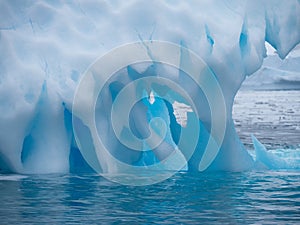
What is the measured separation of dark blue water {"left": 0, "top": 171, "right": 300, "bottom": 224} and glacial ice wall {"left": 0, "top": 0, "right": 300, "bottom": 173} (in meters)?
0.40

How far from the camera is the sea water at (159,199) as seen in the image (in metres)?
6.55

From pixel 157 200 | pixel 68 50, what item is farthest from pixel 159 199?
pixel 68 50

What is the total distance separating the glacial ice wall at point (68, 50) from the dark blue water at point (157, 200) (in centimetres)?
40

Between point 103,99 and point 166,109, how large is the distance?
1.96 m

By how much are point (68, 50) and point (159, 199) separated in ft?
8.24

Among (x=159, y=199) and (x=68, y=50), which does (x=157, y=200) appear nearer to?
(x=159, y=199)

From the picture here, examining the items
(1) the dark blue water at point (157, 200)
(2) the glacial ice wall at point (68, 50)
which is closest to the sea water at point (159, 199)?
(1) the dark blue water at point (157, 200)

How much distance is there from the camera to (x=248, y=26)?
9.69 meters

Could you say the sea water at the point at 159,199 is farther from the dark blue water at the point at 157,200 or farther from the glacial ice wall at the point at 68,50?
the glacial ice wall at the point at 68,50

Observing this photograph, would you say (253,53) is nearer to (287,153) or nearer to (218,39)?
(218,39)

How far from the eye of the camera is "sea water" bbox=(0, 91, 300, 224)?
21.5 feet

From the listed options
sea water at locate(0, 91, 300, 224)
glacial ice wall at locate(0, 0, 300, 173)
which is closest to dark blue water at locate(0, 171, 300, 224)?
sea water at locate(0, 91, 300, 224)

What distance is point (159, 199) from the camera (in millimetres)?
7523

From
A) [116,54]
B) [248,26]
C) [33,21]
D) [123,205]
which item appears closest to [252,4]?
[248,26]
